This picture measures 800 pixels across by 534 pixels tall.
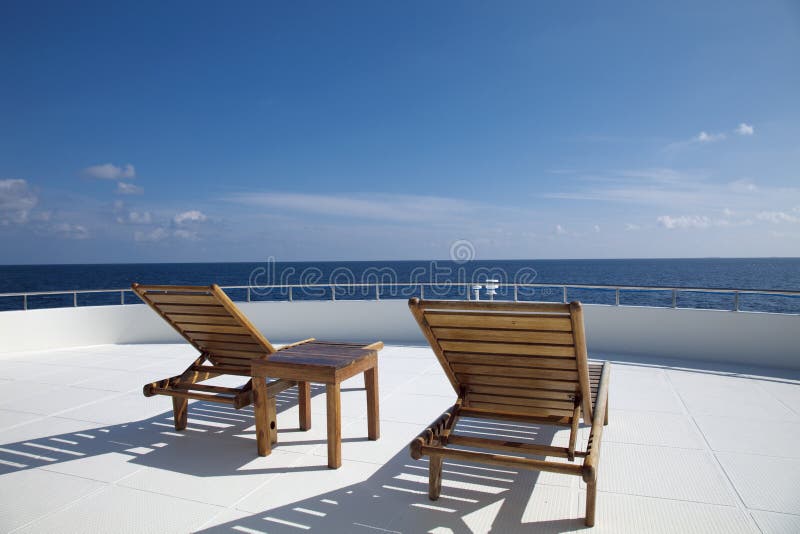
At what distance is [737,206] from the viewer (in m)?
30.2

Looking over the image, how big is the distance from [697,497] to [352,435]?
1.97m

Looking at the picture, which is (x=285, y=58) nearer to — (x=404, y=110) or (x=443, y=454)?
(x=404, y=110)

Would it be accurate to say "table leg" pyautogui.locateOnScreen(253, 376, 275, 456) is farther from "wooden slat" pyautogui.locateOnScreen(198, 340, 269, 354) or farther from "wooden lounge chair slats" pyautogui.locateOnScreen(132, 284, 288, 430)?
"wooden slat" pyautogui.locateOnScreen(198, 340, 269, 354)

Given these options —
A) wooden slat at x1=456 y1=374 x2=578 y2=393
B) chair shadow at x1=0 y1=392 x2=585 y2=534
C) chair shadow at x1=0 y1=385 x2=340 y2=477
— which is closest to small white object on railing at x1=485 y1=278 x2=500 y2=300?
chair shadow at x1=0 y1=392 x2=585 y2=534

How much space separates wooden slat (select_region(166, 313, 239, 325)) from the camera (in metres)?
3.06

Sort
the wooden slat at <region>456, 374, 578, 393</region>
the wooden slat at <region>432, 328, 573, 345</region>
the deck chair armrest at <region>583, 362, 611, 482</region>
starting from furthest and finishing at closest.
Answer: the wooden slat at <region>456, 374, 578, 393</region> < the wooden slat at <region>432, 328, 573, 345</region> < the deck chair armrest at <region>583, 362, 611, 482</region>

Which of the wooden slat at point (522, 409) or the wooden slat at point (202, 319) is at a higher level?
the wooden slat at point (202, 319)

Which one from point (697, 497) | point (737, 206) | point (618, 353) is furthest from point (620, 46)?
point (737, 206)

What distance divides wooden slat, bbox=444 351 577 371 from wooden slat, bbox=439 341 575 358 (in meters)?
0.04

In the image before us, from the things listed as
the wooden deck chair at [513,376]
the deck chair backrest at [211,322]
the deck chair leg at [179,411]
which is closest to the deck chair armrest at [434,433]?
the wooden deck chair at [513,376]

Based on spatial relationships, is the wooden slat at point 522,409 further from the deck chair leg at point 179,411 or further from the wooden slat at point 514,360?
the deck chair leg at point 179,411

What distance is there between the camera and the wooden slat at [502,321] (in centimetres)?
194

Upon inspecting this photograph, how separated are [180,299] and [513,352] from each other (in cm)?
221

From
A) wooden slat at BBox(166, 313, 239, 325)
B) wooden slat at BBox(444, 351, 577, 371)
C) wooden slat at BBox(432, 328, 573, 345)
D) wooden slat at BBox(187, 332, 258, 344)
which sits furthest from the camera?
wooden slat at BBox(187, 332, 258, 344)
